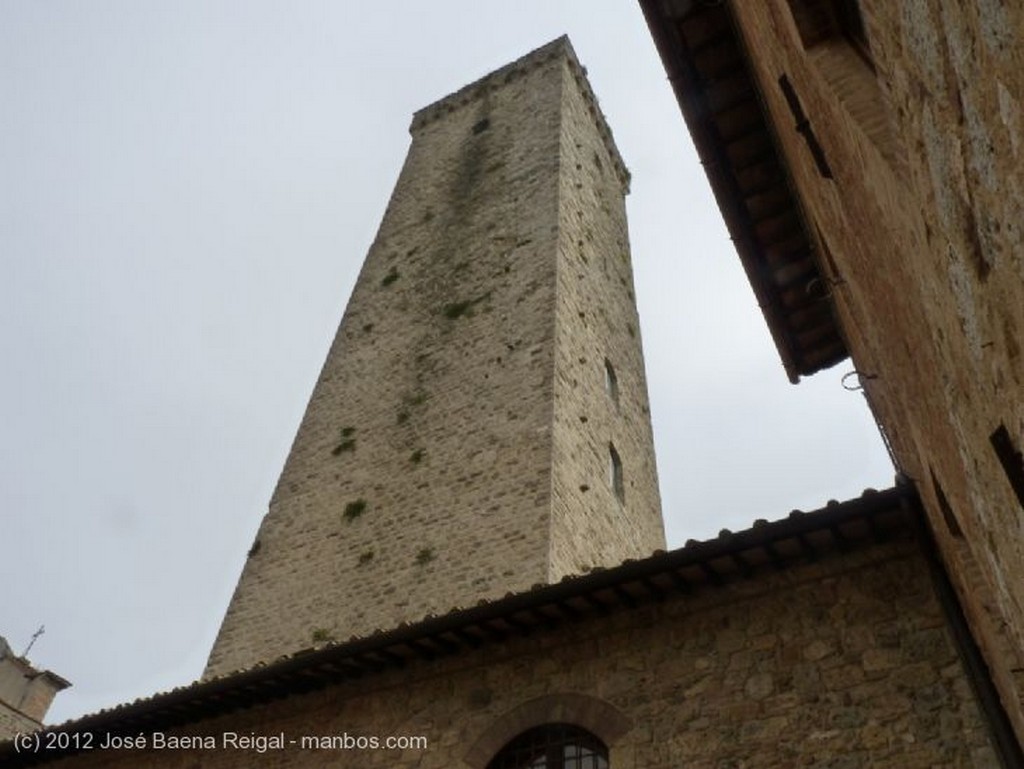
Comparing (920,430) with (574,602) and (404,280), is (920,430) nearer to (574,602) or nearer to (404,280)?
(574,602)

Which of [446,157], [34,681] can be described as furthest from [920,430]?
[34,681]

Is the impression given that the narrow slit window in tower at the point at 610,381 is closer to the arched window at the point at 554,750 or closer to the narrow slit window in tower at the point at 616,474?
the narrow slit window in tower at the point at 616,474

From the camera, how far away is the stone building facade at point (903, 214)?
80.6 inches

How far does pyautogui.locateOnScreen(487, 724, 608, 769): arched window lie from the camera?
703cm

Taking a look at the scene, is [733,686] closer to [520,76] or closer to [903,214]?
[903,214]

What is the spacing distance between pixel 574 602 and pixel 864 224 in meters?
3.88

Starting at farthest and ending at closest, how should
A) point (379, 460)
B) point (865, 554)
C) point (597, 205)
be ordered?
point (597, 205), point (379, 460), point (865, 554)

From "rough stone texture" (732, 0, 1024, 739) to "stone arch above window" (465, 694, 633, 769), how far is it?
2662mm

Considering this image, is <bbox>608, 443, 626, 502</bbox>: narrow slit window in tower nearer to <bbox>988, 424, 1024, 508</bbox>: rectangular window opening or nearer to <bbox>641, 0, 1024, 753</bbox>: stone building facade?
<bbox>641, 0, 1024, 753</bbox>: stone building facade

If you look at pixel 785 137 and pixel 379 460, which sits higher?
pixel 379 460

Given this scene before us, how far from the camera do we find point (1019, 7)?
5.41 ft

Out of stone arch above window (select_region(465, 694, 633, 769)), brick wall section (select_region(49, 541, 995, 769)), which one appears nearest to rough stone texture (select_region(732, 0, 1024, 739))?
brick wall section (select_region(49, 541, 995, 769))

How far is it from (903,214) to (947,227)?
85cm

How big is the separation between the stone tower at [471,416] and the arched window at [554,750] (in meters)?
3.50
